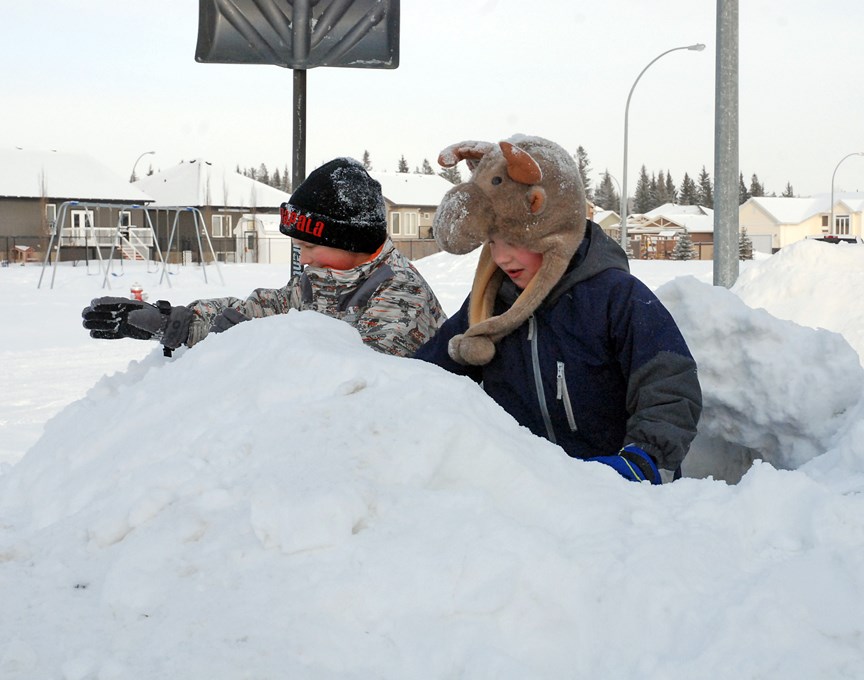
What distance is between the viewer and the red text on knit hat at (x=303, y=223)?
11.5 ft

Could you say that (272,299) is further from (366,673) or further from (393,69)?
(366,673)

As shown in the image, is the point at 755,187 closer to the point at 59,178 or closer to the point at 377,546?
the point at 59,178

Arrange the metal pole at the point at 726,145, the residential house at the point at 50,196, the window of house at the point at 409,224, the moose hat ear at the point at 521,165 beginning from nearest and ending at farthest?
the moose hat ear at the point at 521,165
the metal pole at the point at 726,145
the residential house at the point at 50,196
the window of house at the point at 409,224

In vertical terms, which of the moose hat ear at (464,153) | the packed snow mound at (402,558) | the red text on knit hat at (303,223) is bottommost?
the packed snow mound at (402,558)

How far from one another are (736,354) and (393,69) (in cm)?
209

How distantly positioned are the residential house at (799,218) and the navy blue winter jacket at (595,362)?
2853 inches

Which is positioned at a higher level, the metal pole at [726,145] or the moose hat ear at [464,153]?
the metal pole at [726,145]

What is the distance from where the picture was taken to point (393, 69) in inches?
169

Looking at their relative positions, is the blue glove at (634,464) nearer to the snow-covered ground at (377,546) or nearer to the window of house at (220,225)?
the snow-covered ground at (377,546)

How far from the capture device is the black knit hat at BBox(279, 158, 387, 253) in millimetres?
3510

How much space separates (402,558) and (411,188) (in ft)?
179

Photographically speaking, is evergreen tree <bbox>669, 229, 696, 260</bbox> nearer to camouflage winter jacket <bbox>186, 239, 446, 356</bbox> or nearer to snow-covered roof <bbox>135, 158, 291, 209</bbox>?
snow-covered roof <bbox>135, 158, 291, 209</bbox>

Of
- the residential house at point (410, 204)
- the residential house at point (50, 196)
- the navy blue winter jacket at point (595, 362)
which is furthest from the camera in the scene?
the residential house at point (410, 204)

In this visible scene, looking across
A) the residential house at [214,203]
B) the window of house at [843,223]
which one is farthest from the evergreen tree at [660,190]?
the residential house at [214,203]
